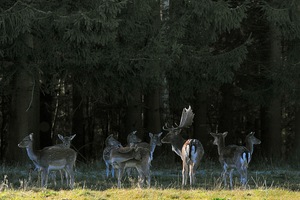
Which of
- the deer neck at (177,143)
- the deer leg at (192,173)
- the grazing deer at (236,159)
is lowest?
the deer leg at (192,173)

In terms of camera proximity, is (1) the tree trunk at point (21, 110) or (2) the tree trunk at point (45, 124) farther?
(2) the tree trunk at point (45, 124)

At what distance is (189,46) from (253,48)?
7564 millimetres

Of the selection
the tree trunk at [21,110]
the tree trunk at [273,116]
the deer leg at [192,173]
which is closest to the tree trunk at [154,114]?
the tree trunk at [273,116]

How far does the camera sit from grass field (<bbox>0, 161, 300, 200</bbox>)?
11805 millimetres

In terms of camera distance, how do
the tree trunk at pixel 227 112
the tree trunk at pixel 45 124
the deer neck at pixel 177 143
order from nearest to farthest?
the deer neck at pixel 177 143
the tree trunk at pixel 45 124
the tree trunk at pixel 227 112

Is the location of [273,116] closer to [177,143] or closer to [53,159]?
[177,143]

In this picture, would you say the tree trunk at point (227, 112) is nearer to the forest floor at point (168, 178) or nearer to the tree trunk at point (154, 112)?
the tree trunk at point (154, 112)

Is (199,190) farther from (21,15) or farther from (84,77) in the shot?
(84,77)

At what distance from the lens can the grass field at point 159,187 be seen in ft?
38.7

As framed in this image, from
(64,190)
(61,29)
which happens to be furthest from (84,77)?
(64,190)

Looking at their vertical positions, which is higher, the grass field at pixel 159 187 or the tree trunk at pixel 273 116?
the tree trunk at pixel 273 116

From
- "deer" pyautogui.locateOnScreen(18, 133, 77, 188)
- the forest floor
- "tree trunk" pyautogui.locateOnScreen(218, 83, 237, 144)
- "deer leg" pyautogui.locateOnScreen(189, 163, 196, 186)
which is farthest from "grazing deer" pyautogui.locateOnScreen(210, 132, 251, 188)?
"tree trunk" pyautogui.locateOnScreen(218, 83, 237, 144)

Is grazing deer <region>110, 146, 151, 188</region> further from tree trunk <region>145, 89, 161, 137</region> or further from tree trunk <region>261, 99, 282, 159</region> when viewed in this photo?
tree trunk <region>261, 99, 282, 159</region>

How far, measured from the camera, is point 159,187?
13477 mm
